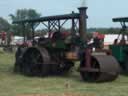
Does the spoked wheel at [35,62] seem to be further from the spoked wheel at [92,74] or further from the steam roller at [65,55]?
the spoked wheel at [92,74]

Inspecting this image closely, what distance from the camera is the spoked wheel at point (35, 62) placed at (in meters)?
13.9

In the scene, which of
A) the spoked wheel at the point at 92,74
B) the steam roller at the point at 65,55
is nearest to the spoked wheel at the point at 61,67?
the steam roller at the point at 65,55

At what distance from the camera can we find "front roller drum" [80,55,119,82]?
12.3m

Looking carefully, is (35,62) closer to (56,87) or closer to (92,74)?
(92,74)

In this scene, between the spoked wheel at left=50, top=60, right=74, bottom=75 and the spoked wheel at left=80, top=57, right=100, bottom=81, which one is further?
the spoked wheel at left=50, top=60, right=74, bottom=75

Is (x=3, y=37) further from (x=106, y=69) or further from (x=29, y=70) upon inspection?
Answer: (x=106, y=69)

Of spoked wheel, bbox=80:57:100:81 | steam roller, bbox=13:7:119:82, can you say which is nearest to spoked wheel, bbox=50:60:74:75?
steam roller, bbox=13:7:119:82

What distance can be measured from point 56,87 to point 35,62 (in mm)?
3198

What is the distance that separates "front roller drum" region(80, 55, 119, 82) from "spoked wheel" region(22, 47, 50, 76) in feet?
4.86

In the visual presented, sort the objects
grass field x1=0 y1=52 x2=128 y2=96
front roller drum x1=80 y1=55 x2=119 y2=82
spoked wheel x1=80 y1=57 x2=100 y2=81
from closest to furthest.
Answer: grass field x1=0 y1=52 x2=128 y2=96, front roller drum x1=80 y1=55 x2=119 y2=82, spoked wheel x1=80 y1=57 x2=100 y2=81

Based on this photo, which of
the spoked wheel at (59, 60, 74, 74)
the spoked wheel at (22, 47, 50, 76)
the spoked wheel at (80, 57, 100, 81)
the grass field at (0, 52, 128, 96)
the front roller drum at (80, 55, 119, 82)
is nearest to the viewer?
the grass field at (0, 52, 128, 96)

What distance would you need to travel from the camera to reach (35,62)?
14258 mm

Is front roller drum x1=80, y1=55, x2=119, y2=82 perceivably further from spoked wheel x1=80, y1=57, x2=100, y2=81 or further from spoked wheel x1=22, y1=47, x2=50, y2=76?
spoked wheel x1=22, y1=47, x2=50, y2=76

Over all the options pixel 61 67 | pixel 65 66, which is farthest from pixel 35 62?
pixel 65 66
